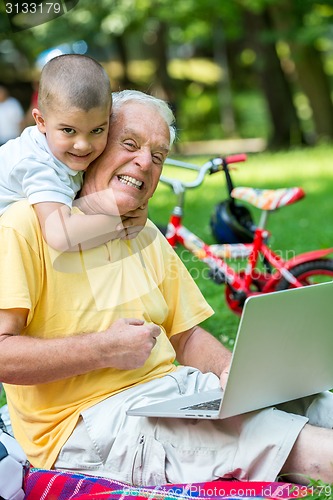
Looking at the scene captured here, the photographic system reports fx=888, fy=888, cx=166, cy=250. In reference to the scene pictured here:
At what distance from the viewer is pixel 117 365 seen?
7.62 feet

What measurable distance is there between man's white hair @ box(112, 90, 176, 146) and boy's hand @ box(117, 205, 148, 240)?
0.26 metres

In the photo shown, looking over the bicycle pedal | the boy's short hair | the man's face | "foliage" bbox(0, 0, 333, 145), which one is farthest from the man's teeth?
"foliage" bbox(0, 0, 333, 145)

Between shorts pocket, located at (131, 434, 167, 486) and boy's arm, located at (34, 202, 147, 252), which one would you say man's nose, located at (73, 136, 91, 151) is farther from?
shorts pocket, located at (131, 434, 167, 486)

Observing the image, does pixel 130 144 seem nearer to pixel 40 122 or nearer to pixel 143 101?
pixel 143 101

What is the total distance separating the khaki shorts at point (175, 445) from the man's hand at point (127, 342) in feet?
0.48

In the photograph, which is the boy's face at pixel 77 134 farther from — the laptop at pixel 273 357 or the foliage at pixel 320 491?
the foliage at pixel 320 491

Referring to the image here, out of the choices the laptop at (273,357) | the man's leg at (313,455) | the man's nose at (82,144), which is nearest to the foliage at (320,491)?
the man's leg at (313,455)

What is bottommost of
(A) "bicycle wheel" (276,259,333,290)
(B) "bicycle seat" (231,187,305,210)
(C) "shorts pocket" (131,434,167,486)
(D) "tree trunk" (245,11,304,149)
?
(D) "tree trunk" (245,11,304,149)

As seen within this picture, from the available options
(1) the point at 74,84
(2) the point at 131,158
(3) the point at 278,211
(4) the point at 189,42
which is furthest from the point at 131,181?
(4) the point at 189,42

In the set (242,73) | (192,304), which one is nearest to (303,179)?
(192,304)

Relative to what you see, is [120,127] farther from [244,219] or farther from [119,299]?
[244,219]

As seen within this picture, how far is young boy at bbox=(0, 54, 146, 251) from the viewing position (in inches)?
95.7

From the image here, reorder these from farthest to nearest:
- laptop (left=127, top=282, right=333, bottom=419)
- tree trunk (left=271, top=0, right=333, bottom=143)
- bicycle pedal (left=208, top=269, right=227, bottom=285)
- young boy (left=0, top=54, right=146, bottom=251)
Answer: tree trunk (left=271, top=0, right=333, bottom=143), bicycle pedal (left=208, top=269, right=227, bottom=285), young boy (left=0, top=54, right=146, bottom=251), laptop (left=127, top=282, right=333, bottom=419)

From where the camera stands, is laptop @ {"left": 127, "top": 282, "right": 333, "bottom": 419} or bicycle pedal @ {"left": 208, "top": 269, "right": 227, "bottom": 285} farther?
bicycle pedal @ {"left": 208, "top": 269, "right": 227, "bottom": 285}
